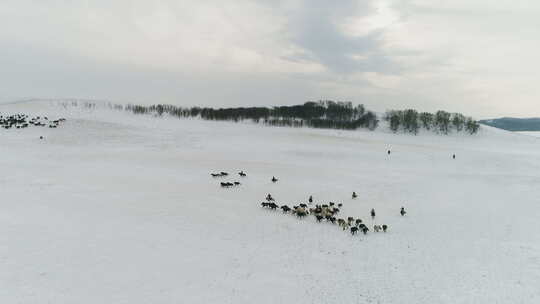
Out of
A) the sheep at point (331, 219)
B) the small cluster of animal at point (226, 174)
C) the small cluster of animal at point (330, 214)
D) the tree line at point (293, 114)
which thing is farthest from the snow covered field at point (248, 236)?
the tree line at point (293, 114)

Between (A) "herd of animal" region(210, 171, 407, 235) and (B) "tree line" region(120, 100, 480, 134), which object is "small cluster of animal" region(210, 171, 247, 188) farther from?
(B) "tree line" region(120, 100, 480, 134)

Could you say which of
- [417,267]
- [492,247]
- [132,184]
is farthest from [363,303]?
[132,184]

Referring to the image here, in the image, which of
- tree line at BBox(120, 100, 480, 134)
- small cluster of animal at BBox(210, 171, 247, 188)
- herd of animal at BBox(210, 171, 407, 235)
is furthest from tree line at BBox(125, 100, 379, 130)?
herd of animal at BBox(210, 171, 407, 235)

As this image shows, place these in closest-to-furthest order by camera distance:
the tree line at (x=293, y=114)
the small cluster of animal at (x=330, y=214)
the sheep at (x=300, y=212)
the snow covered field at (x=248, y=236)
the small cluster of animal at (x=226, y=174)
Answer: the snow covered field at (x=248, y=236), the small cluster of animal at (x=330, y=214), the sheep at (x=300, y=212), the small cluster of animal at (x=226, y=174), the tree line at (x=293, y=114)

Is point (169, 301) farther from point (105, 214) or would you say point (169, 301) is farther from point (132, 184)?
point (132, 184)

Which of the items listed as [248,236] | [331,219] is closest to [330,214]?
[331,219]

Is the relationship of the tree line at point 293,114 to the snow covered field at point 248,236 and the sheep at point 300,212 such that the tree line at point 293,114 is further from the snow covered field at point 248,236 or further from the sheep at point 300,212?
the sheep at point 300,212
